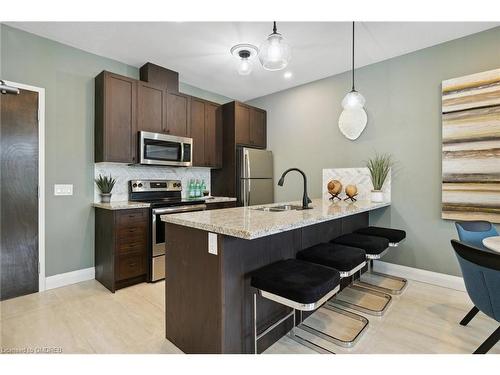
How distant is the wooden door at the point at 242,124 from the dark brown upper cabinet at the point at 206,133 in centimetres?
31

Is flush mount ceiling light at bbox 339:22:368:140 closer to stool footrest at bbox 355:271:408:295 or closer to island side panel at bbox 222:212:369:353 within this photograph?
stool footrest at bbox 355:271:408:295

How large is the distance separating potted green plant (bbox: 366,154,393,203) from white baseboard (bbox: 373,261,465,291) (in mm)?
855

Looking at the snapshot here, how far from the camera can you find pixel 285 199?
4.36 meters

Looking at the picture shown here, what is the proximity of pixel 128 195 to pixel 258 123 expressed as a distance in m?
2.38

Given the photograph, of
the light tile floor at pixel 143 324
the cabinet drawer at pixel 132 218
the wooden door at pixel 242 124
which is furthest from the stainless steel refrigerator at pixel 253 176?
the light tile floor at pixel 143 324

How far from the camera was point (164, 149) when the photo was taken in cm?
341

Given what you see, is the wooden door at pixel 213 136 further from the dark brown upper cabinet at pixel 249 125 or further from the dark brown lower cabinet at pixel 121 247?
the dark brown lower cabinet at pixel 121 247

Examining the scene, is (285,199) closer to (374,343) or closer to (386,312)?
(386,312)

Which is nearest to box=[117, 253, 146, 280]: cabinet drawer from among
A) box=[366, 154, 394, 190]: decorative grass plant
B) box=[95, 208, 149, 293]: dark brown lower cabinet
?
box=[95, 208, 149, 293]: dark brown lower cabinet

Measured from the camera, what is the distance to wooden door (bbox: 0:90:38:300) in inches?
100.0

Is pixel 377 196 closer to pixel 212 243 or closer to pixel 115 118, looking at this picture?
pixel 212 243

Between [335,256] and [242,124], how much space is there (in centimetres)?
287

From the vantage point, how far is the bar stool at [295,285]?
1.36 m

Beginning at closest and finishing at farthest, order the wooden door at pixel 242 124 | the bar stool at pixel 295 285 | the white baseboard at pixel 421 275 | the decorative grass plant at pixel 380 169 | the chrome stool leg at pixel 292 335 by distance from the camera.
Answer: the bar stool at pixel 295 285, the chrome stool leg at pixel 292 335, the white baseboard at pixel 421 275, the decorative grass plant at pixel 380 169, the wooden door at pixel 242 124
